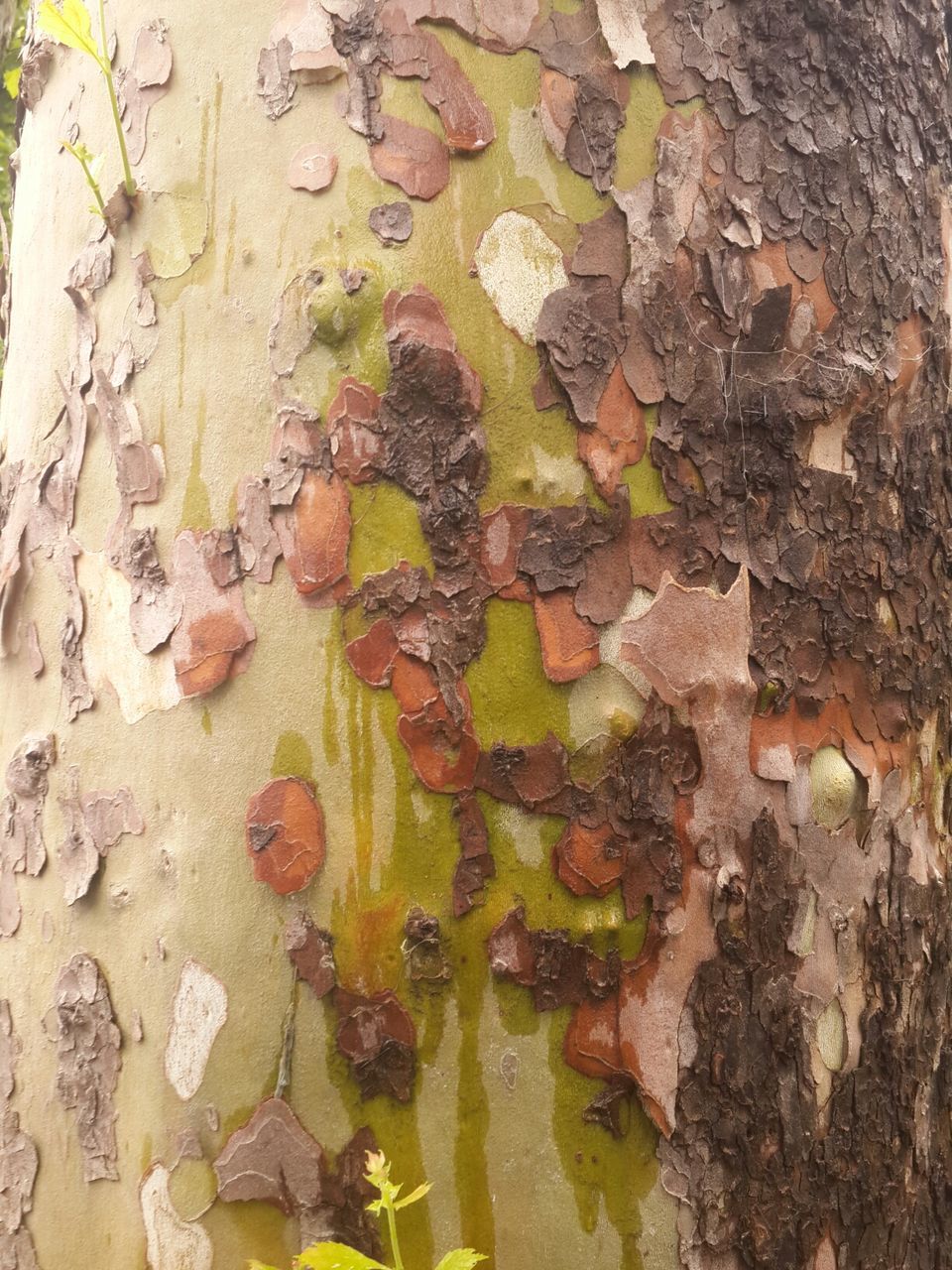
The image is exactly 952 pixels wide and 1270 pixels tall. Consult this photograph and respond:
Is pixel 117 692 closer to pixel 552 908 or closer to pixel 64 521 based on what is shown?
pixel 64 521

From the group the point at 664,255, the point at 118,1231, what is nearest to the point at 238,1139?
the point at 118,1231

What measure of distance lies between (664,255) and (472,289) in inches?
8.8

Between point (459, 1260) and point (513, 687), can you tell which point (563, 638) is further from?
point (459, 1260)

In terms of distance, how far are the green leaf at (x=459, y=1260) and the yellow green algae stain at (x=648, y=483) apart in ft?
2.47

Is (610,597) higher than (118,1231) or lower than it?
higher

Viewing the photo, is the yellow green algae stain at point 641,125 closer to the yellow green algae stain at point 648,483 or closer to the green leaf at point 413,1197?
the yellow green algae stain at point 648,483

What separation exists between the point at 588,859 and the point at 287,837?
0.31m

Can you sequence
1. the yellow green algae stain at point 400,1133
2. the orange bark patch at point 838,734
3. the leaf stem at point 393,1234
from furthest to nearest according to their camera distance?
1. the orange bark patch at point 838,734
2. the yellow green algae stain at point 400,1133
3. the leaf stem at point 393,1234

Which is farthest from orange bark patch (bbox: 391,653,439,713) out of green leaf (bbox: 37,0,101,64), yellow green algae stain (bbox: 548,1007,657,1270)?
green leaf (bbox: 37,0,101,64)

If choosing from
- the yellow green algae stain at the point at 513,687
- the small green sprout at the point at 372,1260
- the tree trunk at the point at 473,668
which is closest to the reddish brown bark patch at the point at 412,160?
the tree trunk at the point at 473,668

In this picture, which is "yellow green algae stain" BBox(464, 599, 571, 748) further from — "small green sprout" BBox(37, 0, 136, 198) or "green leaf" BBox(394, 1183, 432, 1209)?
"small green sprout" BBox(37, 0, 136, 198)

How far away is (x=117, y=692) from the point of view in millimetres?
1182

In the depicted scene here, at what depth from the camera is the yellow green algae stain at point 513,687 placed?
111cm

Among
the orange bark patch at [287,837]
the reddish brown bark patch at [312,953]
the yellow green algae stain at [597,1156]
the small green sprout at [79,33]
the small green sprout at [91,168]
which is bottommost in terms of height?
the yellow green algae stain at [597,1156]
